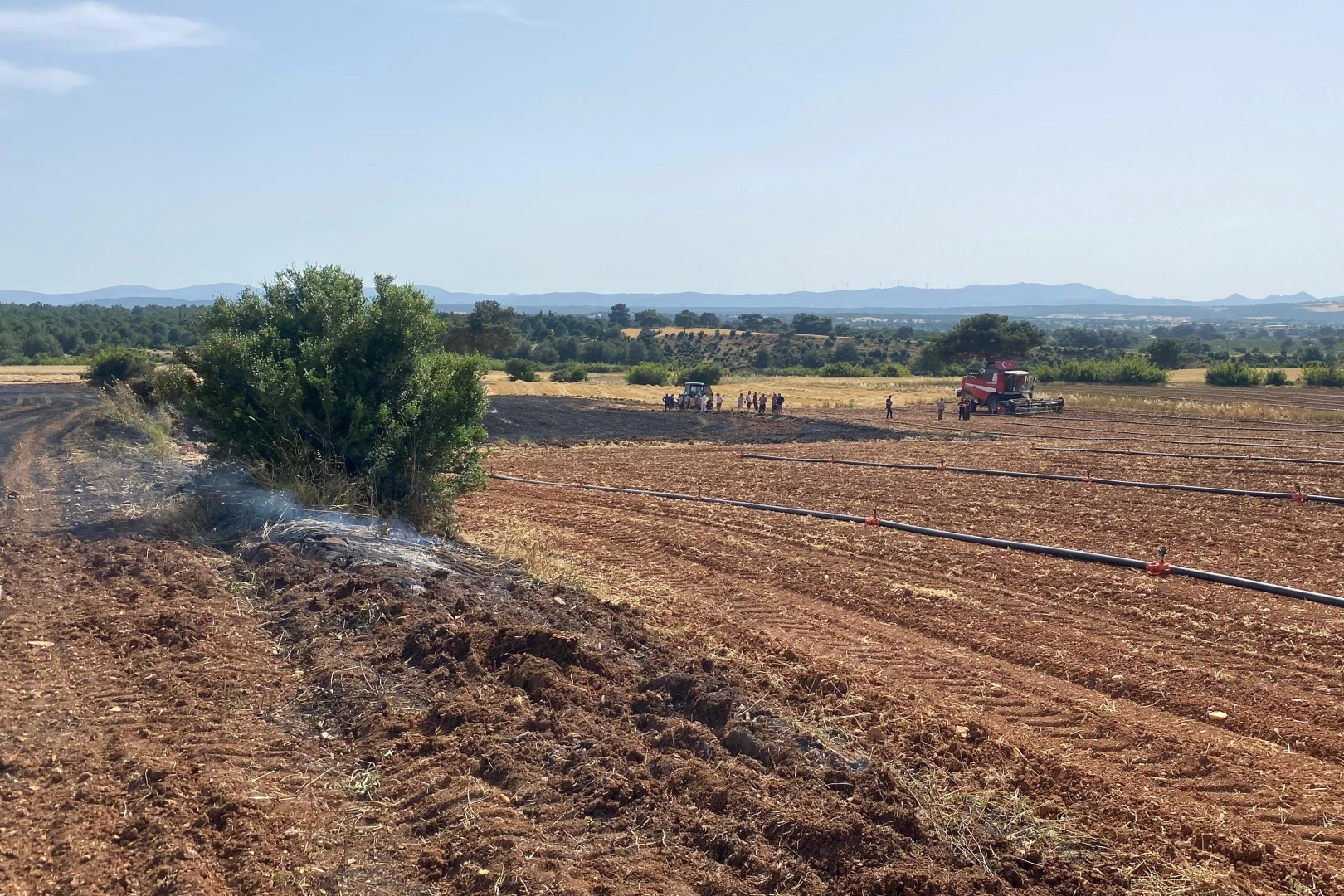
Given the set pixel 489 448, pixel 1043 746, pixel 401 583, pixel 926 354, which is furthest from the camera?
pixel 926 354

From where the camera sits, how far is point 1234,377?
2633 inches

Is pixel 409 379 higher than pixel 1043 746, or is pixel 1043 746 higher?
pixel 409 379

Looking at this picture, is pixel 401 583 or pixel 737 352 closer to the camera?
pixel 401 583

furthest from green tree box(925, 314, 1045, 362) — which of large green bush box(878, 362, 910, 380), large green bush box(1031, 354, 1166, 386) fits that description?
large green bush box(878, 362, 910, 380)

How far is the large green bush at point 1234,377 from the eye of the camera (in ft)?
218

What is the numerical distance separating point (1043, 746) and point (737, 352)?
337 feet

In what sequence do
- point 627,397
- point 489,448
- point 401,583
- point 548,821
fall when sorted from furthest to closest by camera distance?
1. point 627,397
2. point 489,448
3. point 401,583
4. point 548,821

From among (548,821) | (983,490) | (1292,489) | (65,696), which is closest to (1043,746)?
(548,821)

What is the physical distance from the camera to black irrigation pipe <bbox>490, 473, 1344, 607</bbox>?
1123cm

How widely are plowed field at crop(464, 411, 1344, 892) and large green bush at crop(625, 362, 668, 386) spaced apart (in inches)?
1745

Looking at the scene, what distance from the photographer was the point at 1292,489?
63.4 feet

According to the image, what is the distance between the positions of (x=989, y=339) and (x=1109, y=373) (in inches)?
336

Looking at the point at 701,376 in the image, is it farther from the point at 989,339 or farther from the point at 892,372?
the point at 989,339

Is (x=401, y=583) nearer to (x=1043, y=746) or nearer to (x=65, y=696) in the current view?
(x=65, y=696)
